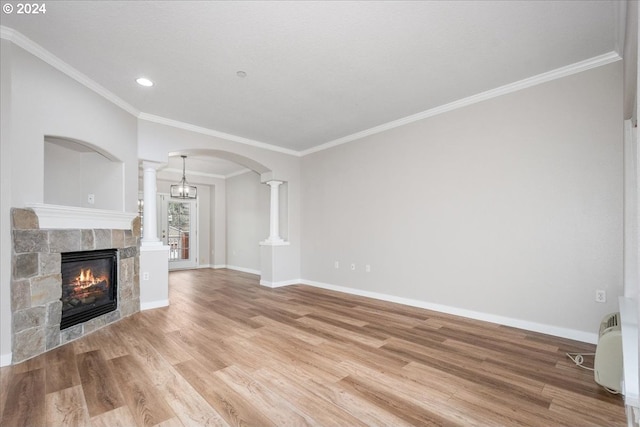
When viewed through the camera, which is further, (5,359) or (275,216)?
(275,216)

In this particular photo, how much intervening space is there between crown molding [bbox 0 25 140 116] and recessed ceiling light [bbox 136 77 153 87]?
50 centimetres

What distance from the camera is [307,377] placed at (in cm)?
230

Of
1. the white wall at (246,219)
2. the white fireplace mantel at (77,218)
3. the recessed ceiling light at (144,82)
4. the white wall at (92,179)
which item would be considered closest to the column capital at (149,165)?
the white wall at (92,179)

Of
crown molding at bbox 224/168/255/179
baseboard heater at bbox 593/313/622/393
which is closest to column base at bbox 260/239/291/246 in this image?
crown molding at bbox 224/168/255/179

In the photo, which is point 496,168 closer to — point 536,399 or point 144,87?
point 536,399

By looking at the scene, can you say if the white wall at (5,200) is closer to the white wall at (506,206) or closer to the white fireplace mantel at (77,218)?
the white fireplace mantel at (77,218)

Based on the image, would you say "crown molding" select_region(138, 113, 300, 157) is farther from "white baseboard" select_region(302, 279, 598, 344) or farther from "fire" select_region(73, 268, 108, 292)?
"white baseboard" select_region(302, 279, 598, 344)

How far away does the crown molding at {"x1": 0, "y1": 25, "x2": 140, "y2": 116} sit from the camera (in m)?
2.55

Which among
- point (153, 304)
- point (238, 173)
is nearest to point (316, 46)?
point (153, 304)

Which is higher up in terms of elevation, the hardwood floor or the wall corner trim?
the hardwood floor

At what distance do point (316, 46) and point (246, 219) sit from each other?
6043mm

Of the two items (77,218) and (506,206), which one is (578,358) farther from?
(77,218)

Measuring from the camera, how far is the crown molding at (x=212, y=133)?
4.38 m

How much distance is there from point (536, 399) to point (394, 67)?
9.96 ft
